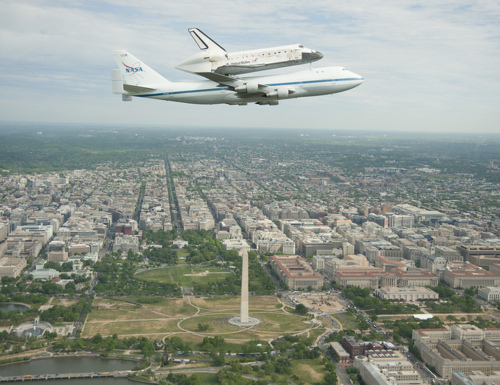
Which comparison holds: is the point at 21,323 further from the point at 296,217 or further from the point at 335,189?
the point at 335,189

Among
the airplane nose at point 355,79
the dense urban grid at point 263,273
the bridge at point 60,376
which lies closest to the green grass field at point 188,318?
the dense urban grid at point 263,273

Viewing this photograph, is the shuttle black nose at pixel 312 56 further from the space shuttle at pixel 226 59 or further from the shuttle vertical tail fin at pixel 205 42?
the shuttle vertical tail fin at pixel 205 42

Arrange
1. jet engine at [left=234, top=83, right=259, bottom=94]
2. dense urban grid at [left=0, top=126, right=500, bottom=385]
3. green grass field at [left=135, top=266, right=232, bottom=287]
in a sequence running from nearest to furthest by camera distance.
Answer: jet engine at [left=234, top=83, right=259, bottom=94] → dense urban grid at [left=0, top=126, right=500, bottom=385] → green grass field at [left=135, top=266, right=232, bottom=287]

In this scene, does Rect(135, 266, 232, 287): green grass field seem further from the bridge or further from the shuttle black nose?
the shuttle black nose

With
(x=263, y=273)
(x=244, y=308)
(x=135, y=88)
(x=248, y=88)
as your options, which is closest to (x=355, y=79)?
(x=248, y=88)

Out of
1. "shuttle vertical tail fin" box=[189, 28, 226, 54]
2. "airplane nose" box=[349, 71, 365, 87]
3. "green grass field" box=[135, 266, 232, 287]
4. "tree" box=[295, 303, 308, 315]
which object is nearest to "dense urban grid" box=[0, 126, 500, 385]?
"tree" box=[295, 303, 308, 315]

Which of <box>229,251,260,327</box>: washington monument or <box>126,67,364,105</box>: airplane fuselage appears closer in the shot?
<box>126,67,364,105</box>: airplane fuselage

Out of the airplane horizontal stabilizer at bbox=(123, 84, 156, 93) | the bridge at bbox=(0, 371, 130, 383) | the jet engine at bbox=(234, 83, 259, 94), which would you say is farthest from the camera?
the bridge at bbox=(0, 371, 130, 383)
